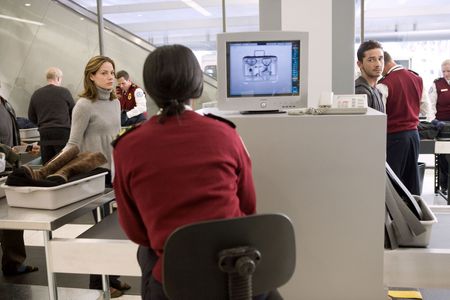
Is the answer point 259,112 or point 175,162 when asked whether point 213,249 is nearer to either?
point 175,162

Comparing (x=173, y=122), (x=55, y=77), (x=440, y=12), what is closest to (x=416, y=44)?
(x=440, y=12)

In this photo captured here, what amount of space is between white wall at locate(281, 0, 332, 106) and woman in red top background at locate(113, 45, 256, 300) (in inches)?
50.0

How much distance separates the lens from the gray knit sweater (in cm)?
253

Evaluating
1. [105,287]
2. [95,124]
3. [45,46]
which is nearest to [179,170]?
[105,287]

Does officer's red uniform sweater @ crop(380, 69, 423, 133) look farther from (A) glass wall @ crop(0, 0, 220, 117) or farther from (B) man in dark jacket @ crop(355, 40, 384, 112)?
(A) glass wall @ crop(0, 0, 220, 117)

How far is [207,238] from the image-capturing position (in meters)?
1.01

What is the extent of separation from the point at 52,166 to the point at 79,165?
4.2 inches

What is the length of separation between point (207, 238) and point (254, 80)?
0.72 meters

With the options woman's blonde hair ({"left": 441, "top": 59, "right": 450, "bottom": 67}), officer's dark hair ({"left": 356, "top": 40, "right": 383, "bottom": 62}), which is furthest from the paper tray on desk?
woman's blonde hair ({"left": 441, "top": 59, "right": 450, "bottom": 67})

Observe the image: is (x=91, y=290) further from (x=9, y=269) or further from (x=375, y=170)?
(x=375, y=170)

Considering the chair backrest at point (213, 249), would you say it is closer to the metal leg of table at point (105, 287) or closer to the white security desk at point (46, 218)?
the white security desk at point (46, 218)

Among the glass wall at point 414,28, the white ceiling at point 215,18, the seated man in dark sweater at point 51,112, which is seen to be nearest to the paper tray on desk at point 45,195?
the seated man in dark sweater at point 51,112

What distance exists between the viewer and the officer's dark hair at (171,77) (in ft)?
3.64

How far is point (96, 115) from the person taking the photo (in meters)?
2.56
